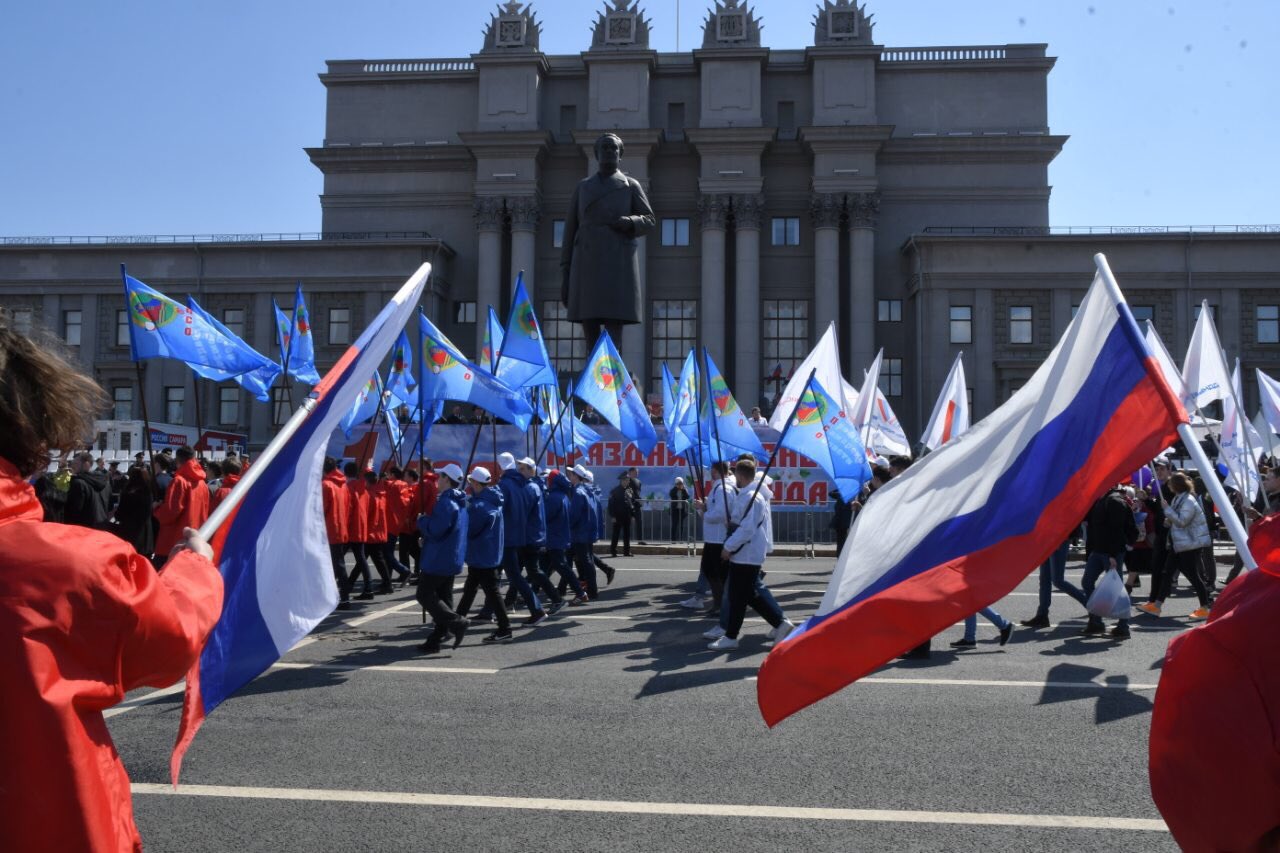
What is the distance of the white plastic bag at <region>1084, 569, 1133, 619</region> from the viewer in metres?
7.51

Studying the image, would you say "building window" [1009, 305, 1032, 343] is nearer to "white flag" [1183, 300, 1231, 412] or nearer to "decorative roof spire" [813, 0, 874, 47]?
"decorative roof spire" [813, 0, 874, 47]

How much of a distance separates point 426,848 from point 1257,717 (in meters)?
3.58

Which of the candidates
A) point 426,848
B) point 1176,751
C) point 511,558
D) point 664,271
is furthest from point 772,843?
point 664,271

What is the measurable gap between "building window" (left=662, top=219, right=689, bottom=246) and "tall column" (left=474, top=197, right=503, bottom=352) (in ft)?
26.0

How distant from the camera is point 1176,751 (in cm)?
188

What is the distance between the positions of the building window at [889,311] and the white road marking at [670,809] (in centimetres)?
4721

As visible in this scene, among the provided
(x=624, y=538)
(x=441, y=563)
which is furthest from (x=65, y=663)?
(x=624, y=538)

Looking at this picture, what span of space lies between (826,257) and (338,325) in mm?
22787

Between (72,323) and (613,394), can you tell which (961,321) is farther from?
(72,323)

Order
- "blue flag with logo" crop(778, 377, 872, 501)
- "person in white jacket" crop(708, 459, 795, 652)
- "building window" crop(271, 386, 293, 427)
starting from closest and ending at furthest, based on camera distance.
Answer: "person in white jacket" crop(708, 459, 795, 652) < "blue flag with logo" crop(778, 377, 872, 501) < "building window" crop(271, 386, 293, 427)

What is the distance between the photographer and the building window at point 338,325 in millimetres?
49781

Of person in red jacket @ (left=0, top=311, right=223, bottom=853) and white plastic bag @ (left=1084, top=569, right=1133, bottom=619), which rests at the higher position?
person in red jacket @ (left=0, top=311, right=223, bottom=853)

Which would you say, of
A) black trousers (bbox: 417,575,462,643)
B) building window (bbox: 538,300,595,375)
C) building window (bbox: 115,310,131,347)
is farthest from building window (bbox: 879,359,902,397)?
black trousers (bbox: 417,575,462,643)

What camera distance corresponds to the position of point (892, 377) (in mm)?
50344
